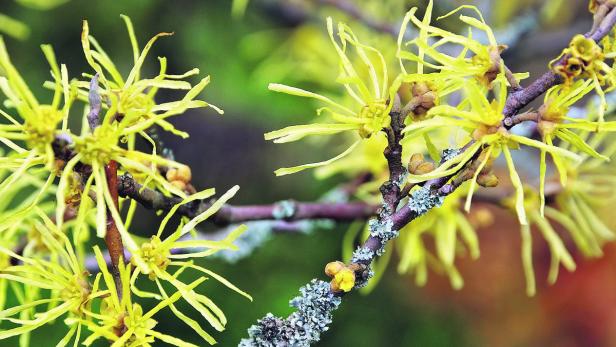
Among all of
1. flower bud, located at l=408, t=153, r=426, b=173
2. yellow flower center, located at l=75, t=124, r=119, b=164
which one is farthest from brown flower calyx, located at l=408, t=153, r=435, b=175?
yellow flower center, located at l=75, t=124, r=119, b=164

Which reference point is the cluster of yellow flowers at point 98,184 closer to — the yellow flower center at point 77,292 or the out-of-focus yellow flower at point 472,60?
the yellow flower center at point 77,292

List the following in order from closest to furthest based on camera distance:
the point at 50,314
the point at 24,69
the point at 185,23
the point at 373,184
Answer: the point at 50,314 < the point at 373,184 < the point at 24,69 < the point at 185,23

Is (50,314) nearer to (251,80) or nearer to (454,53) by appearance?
(454,53)

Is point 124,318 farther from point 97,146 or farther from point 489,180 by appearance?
point 489,180

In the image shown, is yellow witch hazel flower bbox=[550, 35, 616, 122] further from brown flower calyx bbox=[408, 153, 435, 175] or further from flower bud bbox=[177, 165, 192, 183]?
flower bud bbox=[177, 165, 192, 183]

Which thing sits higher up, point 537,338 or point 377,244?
point 537,338

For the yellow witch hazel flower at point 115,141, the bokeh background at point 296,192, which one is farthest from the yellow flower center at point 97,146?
the bokeh background at point 296,192

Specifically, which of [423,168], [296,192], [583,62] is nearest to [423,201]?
[423,168]

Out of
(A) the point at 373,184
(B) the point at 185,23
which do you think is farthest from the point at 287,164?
(A) the point at 373,184

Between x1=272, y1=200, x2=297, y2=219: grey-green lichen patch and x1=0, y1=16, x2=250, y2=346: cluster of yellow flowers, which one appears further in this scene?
x1=272, y1=200, x2=297, y2=219: grey-green lichen patch
